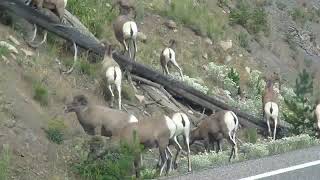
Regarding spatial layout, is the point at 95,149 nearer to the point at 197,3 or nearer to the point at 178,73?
the point at 178,73

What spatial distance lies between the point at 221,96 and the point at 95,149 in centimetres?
1011

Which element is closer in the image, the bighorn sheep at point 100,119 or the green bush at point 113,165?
the green bush at point 113,165

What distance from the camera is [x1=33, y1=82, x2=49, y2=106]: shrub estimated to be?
14.5 metres

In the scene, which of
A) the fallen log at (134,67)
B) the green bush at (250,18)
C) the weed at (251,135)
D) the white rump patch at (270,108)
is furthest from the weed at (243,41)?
the weed at (251,135)

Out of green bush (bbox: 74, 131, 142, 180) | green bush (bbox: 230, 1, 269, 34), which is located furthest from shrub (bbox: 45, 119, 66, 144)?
green bush (bbox: 230, 1, 269, 34)

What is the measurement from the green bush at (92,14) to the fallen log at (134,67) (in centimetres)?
218

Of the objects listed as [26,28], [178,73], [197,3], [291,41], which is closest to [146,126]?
[26,28]

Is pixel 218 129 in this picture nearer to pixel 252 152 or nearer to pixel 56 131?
pixel 252 152

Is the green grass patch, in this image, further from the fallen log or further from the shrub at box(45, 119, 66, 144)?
the fallen log

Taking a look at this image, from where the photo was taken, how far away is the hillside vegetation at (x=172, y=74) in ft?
41.5

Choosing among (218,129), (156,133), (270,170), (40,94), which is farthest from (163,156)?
(40,94)

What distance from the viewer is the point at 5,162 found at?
37.2ft

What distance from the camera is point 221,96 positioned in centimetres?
2178

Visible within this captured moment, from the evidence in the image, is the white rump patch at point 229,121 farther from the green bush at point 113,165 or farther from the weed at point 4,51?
the weed at point 4,51
